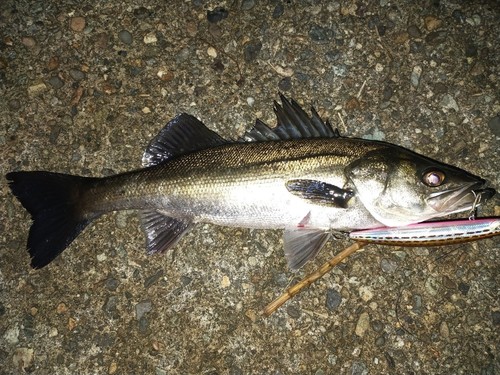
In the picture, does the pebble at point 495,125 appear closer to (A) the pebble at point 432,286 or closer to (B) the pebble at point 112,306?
(A) the pebble at point 432,286

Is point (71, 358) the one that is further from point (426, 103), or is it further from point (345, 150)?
point (426, 103)

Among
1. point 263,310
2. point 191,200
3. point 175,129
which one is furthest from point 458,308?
point 175,129

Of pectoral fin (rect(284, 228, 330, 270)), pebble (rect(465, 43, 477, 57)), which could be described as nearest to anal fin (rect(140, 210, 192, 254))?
pectoral fin (rect(284, 228, 330, 270))

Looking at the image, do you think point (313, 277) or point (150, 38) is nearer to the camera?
point (313, 277)

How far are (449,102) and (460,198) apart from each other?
1031 millimetres

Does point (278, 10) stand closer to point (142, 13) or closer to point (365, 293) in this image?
point (142, 13)

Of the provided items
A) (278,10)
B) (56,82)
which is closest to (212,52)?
(278,10)

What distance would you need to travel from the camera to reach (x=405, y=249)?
3.15m

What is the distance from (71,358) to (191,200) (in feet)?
5.06

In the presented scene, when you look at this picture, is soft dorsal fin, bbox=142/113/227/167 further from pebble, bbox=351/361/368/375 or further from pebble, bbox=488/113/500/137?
pebble, bbox=488/113/500/137

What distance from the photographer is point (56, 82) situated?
350cm

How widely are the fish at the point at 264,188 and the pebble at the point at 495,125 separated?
0.71 metres

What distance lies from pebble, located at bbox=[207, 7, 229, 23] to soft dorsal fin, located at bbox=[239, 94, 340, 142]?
1050mm

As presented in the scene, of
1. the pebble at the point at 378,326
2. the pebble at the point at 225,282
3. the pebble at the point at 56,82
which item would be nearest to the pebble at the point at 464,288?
the pebble at the point at 378,326
